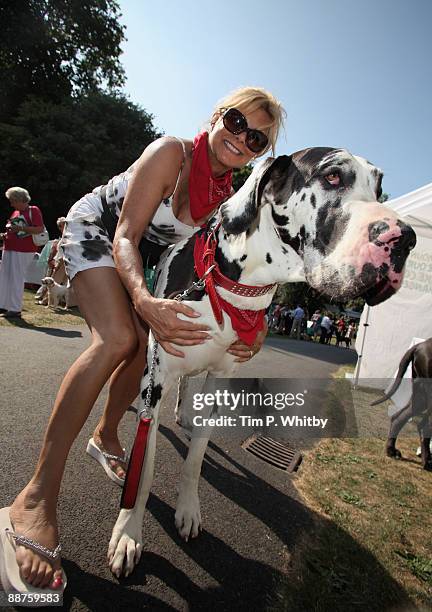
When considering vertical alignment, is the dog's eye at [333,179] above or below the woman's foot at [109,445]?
above

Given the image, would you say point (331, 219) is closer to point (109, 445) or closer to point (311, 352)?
point (109, 445)

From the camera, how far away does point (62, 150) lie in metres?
19.7

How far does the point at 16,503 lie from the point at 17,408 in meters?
1.57

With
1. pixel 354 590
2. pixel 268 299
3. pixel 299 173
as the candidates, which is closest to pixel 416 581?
pixel 354 590

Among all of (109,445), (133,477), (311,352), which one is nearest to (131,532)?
(133,477)

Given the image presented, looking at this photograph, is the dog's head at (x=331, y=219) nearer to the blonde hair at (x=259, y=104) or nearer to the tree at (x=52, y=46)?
the blonde hair at (x=259, y=104)

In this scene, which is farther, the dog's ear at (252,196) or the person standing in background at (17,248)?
the person standing in background at (17,248)

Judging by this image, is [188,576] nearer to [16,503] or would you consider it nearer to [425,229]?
[16,503]

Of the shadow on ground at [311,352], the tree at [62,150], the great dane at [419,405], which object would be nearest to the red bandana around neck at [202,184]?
the great dane at [419,405]

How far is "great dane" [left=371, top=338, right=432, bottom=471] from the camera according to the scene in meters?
3.96

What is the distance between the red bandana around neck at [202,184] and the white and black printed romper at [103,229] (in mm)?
77

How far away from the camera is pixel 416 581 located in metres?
1.95

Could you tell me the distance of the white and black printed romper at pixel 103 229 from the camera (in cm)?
200

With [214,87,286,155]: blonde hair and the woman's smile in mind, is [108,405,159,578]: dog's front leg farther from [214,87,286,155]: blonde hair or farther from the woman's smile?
[214,87,286,155]: blonde hair
